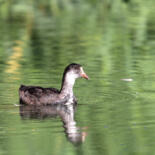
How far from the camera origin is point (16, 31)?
2256 cm

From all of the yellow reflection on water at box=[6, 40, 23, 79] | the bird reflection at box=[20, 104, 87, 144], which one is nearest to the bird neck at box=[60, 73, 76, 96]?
the bird reflection at box=[20, 104, 87, 144]

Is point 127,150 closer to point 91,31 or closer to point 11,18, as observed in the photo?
point 91,31

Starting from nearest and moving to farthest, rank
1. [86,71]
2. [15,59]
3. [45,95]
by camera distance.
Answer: [45,95] → [86,71] → [15,59]

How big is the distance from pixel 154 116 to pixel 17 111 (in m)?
2.44

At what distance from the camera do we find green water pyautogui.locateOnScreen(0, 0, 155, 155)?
371 inches

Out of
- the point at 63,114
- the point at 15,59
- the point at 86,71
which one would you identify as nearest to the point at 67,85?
the point at 63,114

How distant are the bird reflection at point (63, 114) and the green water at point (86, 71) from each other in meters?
0.02

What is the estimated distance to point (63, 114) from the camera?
458 inches

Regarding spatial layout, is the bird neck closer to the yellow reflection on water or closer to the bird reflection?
the bird reflection

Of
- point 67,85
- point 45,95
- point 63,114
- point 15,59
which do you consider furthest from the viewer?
point 15,59

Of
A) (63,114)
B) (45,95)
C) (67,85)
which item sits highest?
(67,85)

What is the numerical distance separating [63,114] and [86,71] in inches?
141

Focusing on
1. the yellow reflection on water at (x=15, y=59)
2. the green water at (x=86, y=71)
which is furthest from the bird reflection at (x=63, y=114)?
the yellow reflection on water at (x=15, y=59)

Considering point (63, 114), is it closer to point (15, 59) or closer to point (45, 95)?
point (45, 95)
